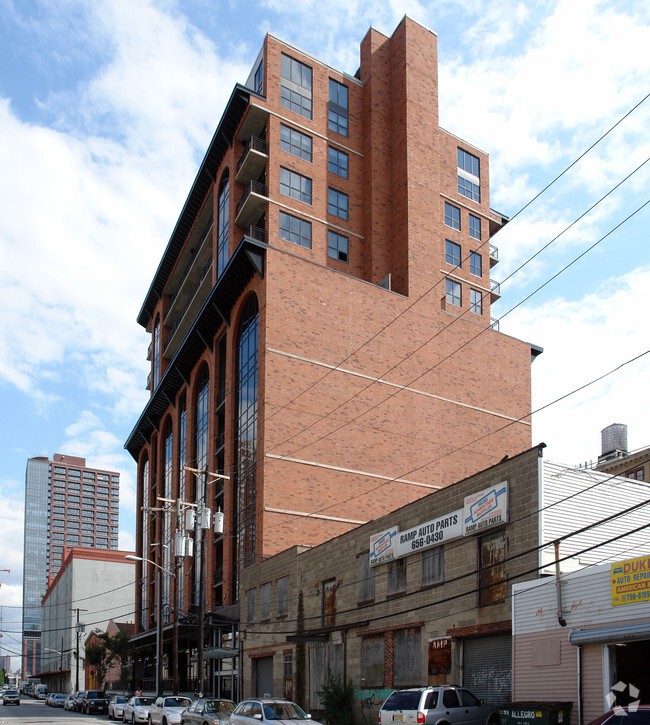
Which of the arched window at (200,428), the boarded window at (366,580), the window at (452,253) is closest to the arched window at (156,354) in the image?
the arched window at (200,428)

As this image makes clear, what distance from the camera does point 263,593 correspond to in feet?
131

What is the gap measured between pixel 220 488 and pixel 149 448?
28.2 metres

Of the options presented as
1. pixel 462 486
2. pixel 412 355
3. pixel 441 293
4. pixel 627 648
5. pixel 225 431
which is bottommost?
pixel 627 648

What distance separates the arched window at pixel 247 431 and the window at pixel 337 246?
21.9ft

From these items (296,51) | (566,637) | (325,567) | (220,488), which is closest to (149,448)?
(220,488)

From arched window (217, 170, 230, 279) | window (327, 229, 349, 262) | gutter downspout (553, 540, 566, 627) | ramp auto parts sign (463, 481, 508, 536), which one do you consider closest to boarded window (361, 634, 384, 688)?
ramp auto parts sign (463, 481, 508, 536)

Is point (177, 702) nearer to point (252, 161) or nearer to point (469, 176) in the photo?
point (252, 161)

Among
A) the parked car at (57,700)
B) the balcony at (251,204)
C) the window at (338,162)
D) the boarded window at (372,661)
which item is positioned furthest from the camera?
the parked car at (57,700)

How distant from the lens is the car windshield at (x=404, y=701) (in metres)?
20.2

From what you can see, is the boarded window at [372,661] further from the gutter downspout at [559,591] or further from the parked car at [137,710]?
the parked car at [137,710]

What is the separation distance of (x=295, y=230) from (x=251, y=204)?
313cm

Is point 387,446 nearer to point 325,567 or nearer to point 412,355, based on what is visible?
point 412,355

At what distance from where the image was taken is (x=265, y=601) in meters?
39.3

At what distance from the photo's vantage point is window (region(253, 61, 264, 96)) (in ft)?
171
